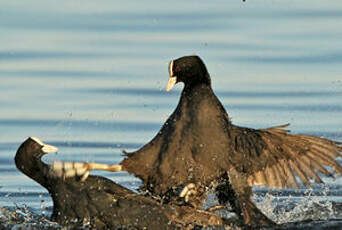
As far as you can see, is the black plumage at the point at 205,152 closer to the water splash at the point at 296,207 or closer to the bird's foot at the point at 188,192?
the bird's foot at the point at 188,192

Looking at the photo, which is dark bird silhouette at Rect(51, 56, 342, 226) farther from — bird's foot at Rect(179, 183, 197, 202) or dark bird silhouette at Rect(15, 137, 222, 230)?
dark bird silhouette at Rect(15, 137, 222, 230)

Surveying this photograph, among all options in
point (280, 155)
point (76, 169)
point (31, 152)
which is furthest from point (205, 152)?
point (31, 152)

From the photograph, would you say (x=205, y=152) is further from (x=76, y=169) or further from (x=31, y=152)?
(x=31, y=152)

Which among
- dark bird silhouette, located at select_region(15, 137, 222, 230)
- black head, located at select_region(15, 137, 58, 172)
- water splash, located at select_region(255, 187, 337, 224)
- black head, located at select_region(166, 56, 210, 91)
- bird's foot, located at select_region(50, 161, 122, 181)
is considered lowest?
water splash, located at select_region(255, 187, 337, 224)

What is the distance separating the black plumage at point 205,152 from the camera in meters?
8.04

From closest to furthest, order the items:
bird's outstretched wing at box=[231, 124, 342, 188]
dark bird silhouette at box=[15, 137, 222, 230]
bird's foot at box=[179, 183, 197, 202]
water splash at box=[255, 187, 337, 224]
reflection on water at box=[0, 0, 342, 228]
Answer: dark bird silhouette at box=[15, 137, 222, 230]
bird's foot at box=[179, 183, 197, 202]
bird's outstretched wing at box=[231, 124, 342, 188]
water splash at box=[255, 187, 337, 224]
reflection on water at box=[0, 0, 342, 228]

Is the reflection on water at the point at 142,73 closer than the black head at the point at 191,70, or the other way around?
the black head at the point at 191,70

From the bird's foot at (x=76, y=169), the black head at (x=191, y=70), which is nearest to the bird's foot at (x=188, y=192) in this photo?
the bird's foot at (x=76, y=169)

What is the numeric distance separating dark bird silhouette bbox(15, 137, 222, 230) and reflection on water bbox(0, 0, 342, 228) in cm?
97

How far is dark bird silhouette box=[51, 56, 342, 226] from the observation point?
26.4ft

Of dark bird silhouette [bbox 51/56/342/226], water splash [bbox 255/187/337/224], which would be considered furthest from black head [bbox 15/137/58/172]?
water splash [bbox 255/187/337/224]

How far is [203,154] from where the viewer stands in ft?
26.5

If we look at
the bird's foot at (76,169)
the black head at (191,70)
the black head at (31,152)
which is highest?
the black head at (191,70)

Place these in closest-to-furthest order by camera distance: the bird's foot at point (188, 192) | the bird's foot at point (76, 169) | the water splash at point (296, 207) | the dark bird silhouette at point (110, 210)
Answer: the dark bird silhouette at point (110, 210) → the bird's foot at point (76, 169) → the bird's foot at point (188, 192) → the water splash at point (296, 207)
